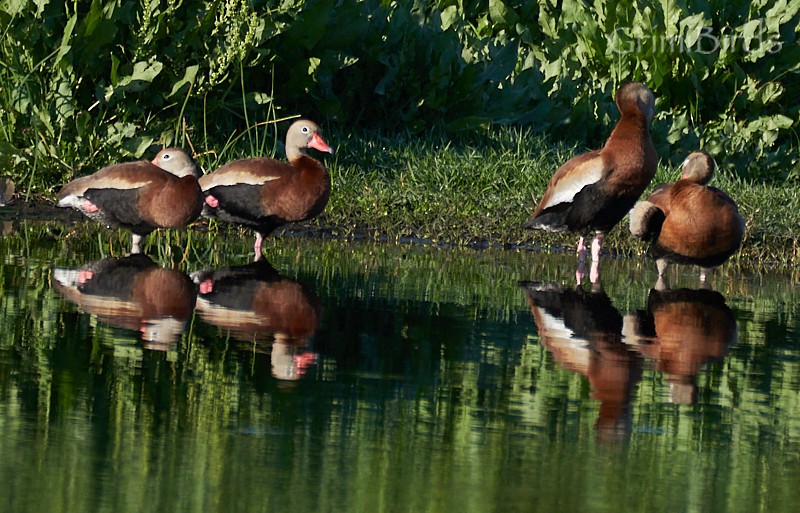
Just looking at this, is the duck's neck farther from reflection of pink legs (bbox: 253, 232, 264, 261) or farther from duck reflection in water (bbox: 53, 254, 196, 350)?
duck reflection in water (bbox: 53, 254, 196, 350)

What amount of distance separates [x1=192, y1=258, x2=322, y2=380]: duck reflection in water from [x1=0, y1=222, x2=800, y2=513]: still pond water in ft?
0.08

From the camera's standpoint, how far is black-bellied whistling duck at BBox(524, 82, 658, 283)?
10516 mm

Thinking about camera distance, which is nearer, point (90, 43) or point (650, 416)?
point (650, 416)

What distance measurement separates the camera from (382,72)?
14.3 meters

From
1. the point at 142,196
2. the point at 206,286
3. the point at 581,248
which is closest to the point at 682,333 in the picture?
the point at 206,286

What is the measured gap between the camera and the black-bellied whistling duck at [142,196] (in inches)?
395

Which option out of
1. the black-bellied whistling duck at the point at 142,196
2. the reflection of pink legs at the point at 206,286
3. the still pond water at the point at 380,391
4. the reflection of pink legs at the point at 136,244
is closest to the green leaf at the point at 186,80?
the black-bellied whistling duck at the point at 142,196

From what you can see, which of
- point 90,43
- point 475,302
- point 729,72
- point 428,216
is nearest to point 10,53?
point 90,43

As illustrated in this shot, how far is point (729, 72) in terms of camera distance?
15281mm

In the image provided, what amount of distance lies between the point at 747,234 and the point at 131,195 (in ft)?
15.5

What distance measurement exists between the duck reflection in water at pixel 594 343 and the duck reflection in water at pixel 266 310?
1196mm

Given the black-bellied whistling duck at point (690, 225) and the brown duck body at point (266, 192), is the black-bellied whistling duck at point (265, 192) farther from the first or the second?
the black-bellied whistling duck at point (690, 225)

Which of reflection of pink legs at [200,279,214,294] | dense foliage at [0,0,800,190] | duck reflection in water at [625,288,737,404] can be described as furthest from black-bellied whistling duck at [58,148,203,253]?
duck reflection in water at [625,288,737,404]

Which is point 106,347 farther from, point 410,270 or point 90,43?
point 90,43
